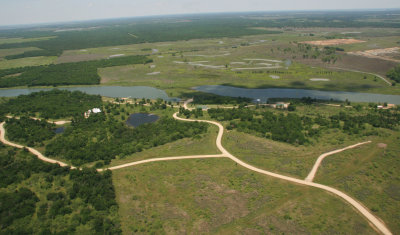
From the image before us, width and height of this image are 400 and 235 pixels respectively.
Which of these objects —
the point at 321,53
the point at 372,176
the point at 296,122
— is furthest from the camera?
the point at 321,53

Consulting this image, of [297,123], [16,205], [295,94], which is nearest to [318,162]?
[297,123]

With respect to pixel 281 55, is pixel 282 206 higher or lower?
lower

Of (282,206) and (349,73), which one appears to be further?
(349,73)

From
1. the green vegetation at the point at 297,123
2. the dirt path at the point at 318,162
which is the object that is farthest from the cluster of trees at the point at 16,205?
the dirt path at the point at 318,162

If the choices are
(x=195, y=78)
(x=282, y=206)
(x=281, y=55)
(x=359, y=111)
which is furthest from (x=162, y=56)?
(x=282, y=206)

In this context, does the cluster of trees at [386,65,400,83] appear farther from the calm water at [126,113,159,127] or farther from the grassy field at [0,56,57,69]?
the grassy field at [0,56,57,69]

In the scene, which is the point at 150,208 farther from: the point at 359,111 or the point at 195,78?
the point at 195,78

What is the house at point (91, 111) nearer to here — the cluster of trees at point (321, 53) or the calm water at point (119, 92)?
the calm water at point (119, 92)

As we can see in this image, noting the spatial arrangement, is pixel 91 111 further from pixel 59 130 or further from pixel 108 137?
pixel 108 137
